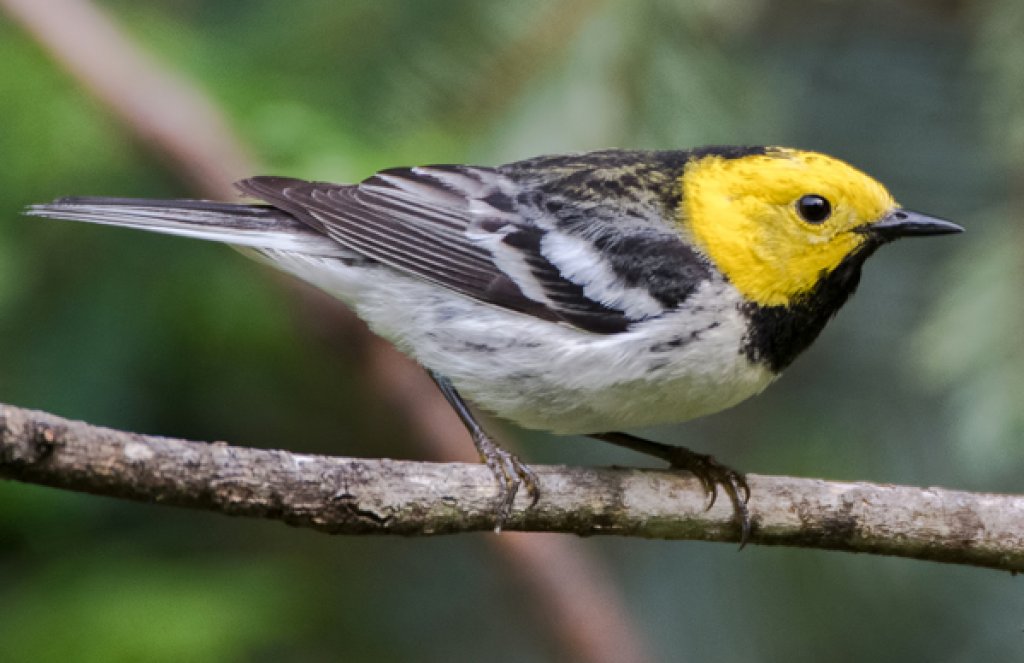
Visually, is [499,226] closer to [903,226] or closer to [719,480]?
[719,480]

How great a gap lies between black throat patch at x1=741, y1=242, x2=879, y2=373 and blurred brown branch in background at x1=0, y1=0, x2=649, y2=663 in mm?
812

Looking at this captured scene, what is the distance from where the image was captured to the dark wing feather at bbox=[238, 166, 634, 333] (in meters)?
3.27

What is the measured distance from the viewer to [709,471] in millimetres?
3141

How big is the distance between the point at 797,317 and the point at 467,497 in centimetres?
119

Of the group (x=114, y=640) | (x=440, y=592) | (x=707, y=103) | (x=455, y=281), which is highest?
(x=707, y=103)

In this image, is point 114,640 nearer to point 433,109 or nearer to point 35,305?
point 35,305

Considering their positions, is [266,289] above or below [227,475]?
above

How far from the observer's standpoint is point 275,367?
4.06 m

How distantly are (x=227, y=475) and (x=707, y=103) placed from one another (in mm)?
1940

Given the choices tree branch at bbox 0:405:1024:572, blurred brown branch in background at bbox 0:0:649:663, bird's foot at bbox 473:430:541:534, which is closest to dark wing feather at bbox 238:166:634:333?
blurred brown branch in background at bbox 0:0:649:663

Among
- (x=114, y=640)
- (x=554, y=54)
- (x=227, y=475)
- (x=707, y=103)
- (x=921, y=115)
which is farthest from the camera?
(x=921, y=115)

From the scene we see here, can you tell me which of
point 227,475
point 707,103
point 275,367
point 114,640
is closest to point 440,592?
point 275,367

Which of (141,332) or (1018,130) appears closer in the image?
(1018,130)

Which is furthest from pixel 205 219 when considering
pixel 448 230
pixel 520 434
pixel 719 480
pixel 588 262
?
pixel 719 480
